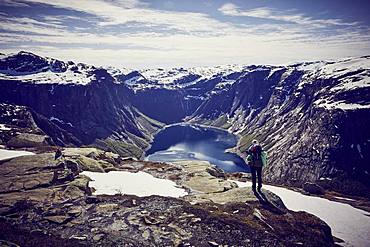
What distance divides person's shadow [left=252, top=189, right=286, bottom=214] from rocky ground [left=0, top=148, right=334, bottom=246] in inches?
3.9

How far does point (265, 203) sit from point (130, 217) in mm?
13996

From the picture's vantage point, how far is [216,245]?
79.4 feet

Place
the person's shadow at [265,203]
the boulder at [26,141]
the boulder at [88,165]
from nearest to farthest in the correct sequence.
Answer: the person's shadow at [265,203], the boulder at [88,165], the boulder at [26,141]

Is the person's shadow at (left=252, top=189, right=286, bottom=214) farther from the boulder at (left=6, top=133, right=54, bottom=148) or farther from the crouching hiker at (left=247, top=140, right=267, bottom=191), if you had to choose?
the boulder at (left=6, top=133, right=54, bottom=148)

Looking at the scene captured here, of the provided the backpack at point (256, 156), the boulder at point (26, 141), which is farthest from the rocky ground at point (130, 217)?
the boulder at point (26, 141)

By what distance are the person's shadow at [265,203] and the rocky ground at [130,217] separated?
10cm

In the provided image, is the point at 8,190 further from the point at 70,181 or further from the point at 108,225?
the point at 108,225

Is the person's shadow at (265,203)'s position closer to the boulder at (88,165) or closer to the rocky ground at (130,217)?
the rocky ground at (130,217)

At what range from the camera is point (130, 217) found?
28.0 m

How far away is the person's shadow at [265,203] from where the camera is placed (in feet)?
109

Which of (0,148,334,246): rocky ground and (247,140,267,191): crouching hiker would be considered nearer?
(0,148,334,246): rocky ground

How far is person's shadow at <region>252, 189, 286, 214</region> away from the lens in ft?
109

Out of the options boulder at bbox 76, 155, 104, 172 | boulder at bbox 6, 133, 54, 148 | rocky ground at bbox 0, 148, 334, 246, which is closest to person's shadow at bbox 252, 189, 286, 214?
rocky ground at bbox 0, 148, 334, 246

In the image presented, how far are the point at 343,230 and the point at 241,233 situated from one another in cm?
1312
